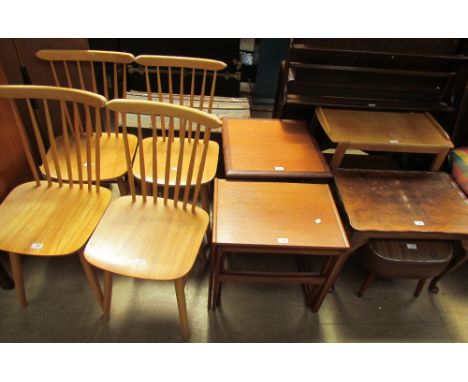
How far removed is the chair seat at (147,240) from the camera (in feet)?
3.72

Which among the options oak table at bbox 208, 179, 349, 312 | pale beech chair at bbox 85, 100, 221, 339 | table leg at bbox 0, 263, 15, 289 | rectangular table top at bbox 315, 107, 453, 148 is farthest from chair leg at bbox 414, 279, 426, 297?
table leg at bbox 0, 263, 15, 289

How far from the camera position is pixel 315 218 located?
1.30m

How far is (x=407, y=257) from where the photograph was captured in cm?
135

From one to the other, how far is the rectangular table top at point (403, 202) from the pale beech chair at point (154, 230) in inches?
27.9

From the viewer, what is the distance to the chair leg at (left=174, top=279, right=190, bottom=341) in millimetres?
1199

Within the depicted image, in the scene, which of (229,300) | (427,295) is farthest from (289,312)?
(427,295)

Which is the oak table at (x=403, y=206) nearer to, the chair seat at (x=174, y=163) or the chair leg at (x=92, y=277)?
the chair seat at (x=174, y=163)

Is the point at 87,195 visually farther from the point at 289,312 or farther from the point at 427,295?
the point at 427,295

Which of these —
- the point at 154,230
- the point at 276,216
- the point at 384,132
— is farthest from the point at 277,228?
the point at 384,132

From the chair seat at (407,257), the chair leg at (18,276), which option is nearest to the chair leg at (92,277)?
the chair leg at (18,276)

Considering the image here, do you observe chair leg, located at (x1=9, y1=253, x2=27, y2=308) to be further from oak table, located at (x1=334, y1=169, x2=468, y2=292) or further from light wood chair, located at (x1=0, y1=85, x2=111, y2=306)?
oak table, located at (x1=334, y1=169, x2=468, y2=292)

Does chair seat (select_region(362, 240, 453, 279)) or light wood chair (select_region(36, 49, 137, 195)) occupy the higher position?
light wood chair (select_region(36, 49, 137, 195))

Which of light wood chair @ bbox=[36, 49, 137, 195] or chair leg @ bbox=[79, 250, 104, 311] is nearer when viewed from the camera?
chair leg @ bbox=[79, 250, 104, 311]

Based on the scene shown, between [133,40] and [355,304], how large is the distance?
8.35 ft
